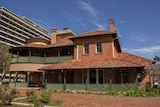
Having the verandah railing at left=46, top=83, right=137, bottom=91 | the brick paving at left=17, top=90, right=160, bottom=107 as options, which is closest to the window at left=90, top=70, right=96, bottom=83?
the verandah railing at left=46, top=83, right=137, bottom=91

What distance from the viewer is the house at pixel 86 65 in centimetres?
2155

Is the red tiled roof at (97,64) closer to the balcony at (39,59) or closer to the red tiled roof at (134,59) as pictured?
the balcony at (39,59)

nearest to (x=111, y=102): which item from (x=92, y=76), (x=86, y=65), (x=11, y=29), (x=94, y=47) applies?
(x=86, y=65)

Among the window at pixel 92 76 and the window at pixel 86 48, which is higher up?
the window at pixel 86 48

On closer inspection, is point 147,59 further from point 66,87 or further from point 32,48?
point 32,48

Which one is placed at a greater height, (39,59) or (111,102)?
(39,59)

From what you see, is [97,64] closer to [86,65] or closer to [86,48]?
[86,65]

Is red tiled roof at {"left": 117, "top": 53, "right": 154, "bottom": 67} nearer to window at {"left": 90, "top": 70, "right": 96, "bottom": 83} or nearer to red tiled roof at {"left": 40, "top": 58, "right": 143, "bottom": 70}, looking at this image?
red tiled roof at {"left": 40, "top": 58, "right": 143, "bottom": 70}

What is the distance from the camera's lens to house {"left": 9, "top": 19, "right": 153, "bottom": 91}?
70.7 feet

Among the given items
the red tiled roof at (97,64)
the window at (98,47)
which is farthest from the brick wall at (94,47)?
the red tiled roof at (97,64)

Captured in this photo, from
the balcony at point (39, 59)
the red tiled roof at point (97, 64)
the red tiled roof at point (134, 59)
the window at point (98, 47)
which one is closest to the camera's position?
the red tiled roof at point (97, 64)

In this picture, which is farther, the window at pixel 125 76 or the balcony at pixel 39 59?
the balcony at pixel 39 59

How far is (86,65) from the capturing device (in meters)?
22.5

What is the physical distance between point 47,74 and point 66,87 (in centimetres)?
595
